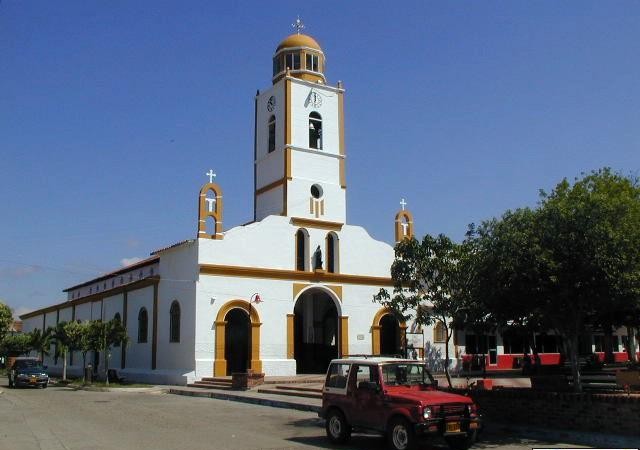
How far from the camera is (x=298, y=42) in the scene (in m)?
36.5

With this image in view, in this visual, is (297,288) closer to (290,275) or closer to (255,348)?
(290,275)

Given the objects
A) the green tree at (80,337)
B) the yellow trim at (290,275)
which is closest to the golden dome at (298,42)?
the yellow trim at (290,275)

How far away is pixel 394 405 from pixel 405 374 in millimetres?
1122

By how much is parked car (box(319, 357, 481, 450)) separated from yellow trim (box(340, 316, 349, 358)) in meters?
19.5

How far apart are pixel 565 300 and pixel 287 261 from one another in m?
19.8

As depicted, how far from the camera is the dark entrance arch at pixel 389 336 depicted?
116 ft

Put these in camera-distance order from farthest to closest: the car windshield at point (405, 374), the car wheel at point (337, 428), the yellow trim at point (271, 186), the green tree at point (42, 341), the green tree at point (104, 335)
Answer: the green tree at point (42, 341), the yellow trim at point (271, 186), the green tree at point (104, 335), the car wheel at point (337, 428), the car windshield at point (405, 374)

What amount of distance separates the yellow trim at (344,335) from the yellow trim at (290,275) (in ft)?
6.34

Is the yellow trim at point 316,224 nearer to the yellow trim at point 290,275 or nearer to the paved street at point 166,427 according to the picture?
the yellow trim at point 290,275

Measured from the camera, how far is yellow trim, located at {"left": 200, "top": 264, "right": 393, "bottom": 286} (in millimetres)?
30922

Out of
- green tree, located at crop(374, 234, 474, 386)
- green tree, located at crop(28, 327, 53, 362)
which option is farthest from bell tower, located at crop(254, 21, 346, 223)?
green tree, located at crop(28, 327, 53, 362)

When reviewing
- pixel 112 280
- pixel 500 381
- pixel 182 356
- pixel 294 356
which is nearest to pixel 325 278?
pixel 294 356

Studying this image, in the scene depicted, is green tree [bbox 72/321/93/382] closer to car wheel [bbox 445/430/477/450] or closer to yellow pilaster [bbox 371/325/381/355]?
yellow pilaster [bbox 371/325/381/355]

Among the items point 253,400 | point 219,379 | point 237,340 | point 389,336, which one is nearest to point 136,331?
point 237,340
